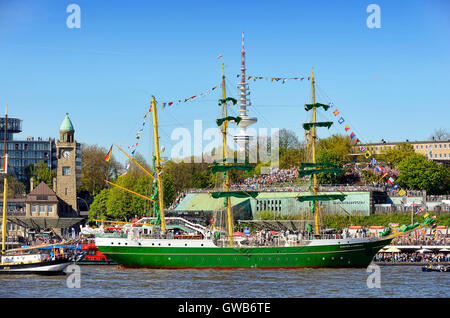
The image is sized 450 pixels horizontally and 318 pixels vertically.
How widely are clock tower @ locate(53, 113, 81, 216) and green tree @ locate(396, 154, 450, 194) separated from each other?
5174cm

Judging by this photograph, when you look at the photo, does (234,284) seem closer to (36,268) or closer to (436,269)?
(36,268)

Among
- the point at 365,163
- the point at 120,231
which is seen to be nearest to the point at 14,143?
the point at 365,163

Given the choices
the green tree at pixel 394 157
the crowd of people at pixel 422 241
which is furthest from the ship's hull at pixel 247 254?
the green tree at pixel 394 157

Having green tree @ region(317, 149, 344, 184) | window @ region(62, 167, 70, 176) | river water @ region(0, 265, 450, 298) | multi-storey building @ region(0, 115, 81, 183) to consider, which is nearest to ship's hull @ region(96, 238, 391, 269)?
river water @ region(0, 265, 450, 298)

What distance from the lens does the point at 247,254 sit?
257 feet

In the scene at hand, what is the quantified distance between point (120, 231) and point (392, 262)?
28.5 metres

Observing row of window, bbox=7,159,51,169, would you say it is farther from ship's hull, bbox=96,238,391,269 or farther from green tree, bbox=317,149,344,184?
ship's hull, bbox=96,238,391,269

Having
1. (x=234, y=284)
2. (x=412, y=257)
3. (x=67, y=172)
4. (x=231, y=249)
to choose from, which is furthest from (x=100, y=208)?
(x=234, y=284)

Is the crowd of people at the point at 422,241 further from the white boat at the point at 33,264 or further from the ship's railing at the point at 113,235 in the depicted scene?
the white boat at the point at 33,264

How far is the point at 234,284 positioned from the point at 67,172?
74054mm

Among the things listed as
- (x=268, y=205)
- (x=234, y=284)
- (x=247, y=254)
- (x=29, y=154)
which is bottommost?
(x=234, y=284)

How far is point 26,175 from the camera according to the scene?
168500mm

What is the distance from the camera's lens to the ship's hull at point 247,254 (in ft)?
254
